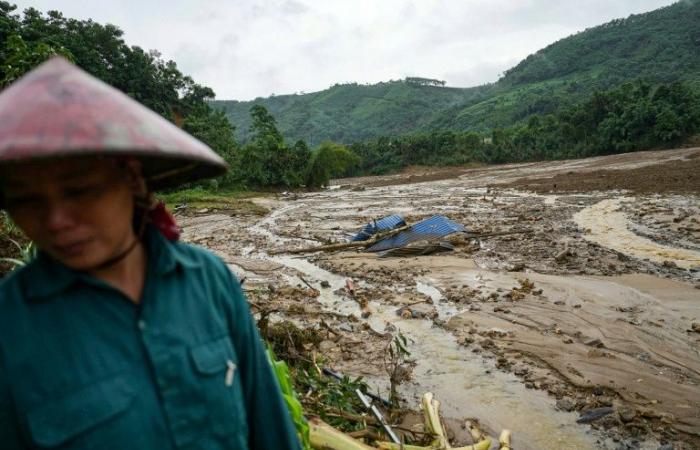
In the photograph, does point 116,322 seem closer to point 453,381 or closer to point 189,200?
point 453,381

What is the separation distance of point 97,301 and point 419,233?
10286 mm

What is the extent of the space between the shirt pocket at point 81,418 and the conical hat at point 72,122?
0.46 m

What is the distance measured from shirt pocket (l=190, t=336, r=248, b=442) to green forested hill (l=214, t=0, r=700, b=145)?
60.3 meters

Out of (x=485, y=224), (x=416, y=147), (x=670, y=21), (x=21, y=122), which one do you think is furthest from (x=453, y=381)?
(x=670, y=21)

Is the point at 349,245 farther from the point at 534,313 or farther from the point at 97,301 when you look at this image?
the point at 97,301

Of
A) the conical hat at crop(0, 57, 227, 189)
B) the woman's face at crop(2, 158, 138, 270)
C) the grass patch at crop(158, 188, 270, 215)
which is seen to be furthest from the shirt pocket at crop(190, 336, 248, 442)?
the grass patch at crop(158, 188, 270, 215)

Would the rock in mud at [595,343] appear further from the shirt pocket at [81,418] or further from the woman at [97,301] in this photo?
the shirt pocket at [81,418]

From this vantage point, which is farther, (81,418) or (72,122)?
(81,418)

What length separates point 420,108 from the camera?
358ft

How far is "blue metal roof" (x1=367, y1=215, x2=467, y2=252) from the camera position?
429 inches

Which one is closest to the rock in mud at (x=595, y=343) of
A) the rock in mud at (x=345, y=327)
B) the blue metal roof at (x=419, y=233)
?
the rock in mud at (x=345, y=327)

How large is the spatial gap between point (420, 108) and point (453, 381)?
109189 mm

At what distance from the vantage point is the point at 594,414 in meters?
4.11

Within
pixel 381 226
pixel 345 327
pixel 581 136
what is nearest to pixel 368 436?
pixel 345 327
